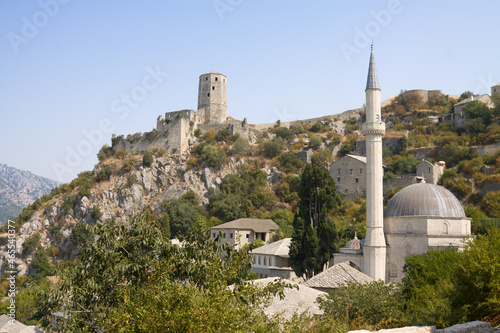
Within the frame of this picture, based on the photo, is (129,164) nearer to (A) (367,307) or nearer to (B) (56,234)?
(B) (56,234)

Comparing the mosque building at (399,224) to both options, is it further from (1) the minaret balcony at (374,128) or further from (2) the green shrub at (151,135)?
(2) the green shrub at (151,135)

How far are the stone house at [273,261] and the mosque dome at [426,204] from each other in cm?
1103

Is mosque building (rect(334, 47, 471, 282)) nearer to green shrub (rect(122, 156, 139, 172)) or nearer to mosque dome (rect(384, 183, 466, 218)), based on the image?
mosque dome (rect(384, 183, 466, 218))

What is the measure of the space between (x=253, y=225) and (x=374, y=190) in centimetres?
1955

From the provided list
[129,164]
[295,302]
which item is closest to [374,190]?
[295,302]

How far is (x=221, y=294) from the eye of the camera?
28.1ft

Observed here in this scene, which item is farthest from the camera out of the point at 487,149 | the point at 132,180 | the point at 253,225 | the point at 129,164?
the point at 129,164

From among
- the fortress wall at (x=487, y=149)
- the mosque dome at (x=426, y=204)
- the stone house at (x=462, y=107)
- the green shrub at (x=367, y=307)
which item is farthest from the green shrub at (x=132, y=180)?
the green shrub at (x=367, y=307)

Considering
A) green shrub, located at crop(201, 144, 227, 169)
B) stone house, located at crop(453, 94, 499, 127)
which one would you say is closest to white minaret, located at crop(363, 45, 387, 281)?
green shrub, located at crop(201, 144, 227, 169)

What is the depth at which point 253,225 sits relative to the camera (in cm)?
4459

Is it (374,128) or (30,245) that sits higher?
(374,128)

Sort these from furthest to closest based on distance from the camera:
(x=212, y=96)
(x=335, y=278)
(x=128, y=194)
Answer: (x=212, y=96) < (x=128, y=194) < (x=335, y=278)

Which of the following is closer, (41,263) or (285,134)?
(41,263)

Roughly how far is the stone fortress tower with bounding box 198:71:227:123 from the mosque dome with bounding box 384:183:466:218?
139 feet
